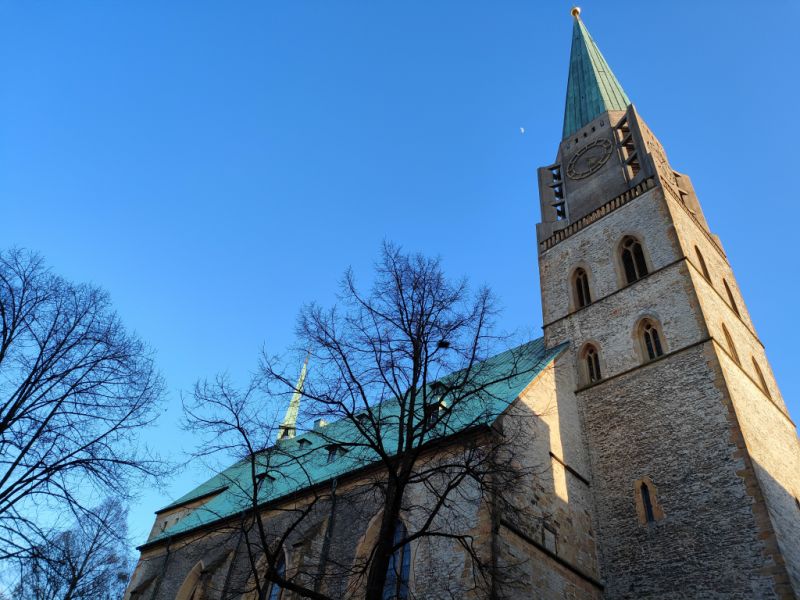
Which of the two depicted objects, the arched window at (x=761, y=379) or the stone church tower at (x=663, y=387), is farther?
the arched window at (x=761, y=379)

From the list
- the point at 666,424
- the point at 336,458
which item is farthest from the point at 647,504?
the point at 336,458

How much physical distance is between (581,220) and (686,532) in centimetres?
1281

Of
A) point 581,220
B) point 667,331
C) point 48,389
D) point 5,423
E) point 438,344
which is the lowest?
point 5,423

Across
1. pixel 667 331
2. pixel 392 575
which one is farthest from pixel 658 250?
pixel 392 575

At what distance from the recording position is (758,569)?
12.4m

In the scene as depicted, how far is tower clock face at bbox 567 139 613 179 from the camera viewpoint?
25719mm

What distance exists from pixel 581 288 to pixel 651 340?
428 centimetres

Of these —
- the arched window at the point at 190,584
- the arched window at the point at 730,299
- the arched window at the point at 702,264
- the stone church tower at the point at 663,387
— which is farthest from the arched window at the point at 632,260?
the arched window at the point at 190,584

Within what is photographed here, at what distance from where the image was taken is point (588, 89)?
30516mm

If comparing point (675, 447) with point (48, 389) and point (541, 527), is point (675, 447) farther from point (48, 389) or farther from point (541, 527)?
point (48, 389)

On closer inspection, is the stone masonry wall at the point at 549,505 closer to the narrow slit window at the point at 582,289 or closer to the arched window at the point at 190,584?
the narrow slit window at the point at 582,289

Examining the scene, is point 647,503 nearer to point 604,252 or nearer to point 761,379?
point 761,379

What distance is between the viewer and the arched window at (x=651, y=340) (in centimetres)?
1766

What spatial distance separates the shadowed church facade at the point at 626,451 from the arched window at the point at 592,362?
2.8 inches
